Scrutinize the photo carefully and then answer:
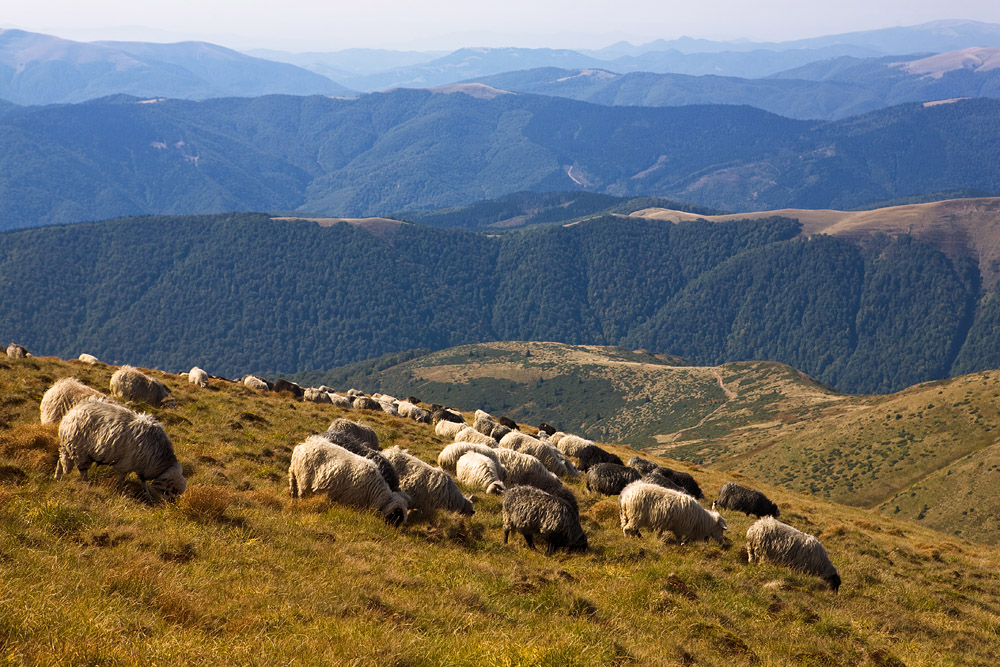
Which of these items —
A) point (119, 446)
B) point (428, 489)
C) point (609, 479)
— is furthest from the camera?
point (609, 479)

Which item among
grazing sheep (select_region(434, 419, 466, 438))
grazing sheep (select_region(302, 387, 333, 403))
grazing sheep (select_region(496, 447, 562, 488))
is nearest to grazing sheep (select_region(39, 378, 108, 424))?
grazing sheep (select_region(496, 447, 562, 488))

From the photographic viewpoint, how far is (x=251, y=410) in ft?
96.9

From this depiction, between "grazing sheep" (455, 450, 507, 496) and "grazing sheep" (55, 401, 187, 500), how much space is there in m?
9.89

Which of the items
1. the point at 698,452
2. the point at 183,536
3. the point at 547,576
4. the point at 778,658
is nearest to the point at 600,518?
the point at 547,576

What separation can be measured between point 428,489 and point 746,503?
17.8 meters

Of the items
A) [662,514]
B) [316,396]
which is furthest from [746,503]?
[316,396]

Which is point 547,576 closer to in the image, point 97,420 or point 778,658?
→ point 778,658

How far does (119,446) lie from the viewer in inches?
551

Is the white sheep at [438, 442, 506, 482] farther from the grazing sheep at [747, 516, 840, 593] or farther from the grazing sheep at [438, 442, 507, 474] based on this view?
the grazing sheep at [747, 516, 840, 593]

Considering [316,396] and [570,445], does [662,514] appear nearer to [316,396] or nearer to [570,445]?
[570,445]

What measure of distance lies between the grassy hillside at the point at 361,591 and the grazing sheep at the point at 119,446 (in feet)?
1.25

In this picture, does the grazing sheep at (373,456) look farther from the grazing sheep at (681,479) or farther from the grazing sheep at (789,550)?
the grazing sheep at (681,479)

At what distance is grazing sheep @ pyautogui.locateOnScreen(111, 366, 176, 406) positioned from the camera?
1009 inches

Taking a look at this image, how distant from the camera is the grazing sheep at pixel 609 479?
2727 cm
